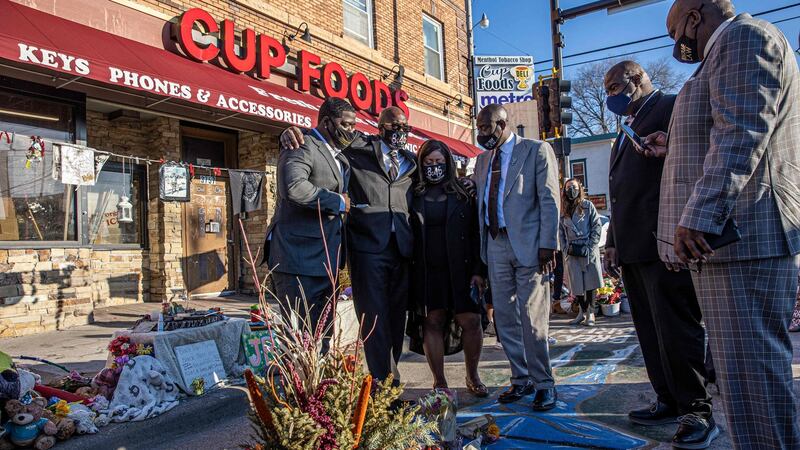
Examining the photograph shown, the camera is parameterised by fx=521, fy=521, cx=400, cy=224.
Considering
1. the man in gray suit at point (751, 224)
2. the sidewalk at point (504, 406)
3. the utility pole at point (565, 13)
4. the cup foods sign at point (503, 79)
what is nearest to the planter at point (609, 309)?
the sidewalk at point (504, 406)

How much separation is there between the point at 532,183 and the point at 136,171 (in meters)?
7.53

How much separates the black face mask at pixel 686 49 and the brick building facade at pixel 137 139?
229 inches

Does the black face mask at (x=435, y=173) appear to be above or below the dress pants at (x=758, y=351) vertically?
above

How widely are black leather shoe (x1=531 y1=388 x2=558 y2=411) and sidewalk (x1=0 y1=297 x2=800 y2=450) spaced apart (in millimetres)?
56

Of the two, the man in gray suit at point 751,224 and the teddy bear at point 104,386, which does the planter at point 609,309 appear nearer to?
the man in gray suit at point 751,224

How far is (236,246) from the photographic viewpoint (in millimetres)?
9938

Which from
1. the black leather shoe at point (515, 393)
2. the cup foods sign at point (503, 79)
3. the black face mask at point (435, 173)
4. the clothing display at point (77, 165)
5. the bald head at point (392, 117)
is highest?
the cup foods sign at point (503, 79)

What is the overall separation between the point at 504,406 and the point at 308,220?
183 cm

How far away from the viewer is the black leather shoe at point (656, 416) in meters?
3.10

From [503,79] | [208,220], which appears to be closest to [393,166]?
[208,220]

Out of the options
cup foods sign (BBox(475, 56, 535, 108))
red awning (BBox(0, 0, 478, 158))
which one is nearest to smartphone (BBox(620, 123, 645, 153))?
red awning (BBox(0, 0, 478, 158))

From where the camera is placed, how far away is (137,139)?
28.8 feet

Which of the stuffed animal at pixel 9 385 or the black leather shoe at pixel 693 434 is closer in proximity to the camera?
the black leather shoe at pixel 693 434

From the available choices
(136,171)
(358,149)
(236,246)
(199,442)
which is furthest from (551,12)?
(199,442)
